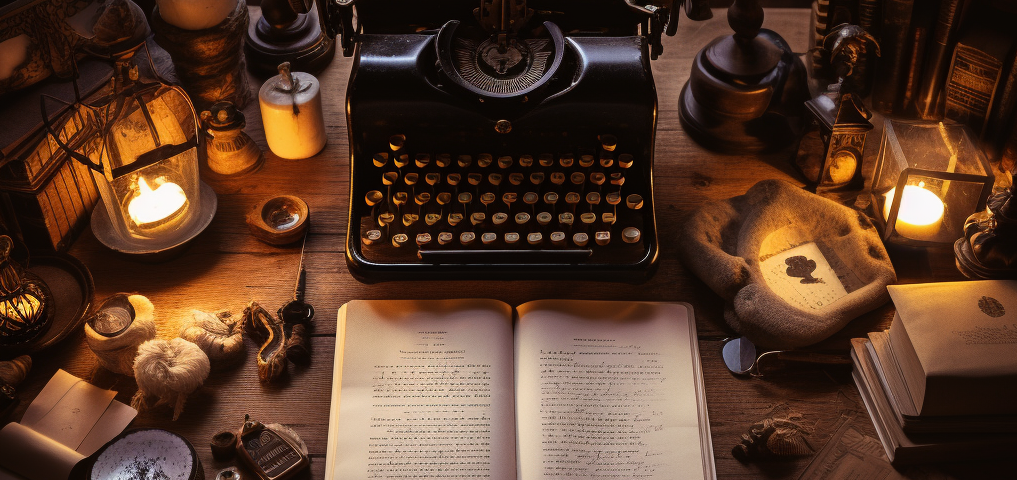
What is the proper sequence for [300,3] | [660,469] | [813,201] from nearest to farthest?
1. [660,469]
2. [300,3]
3. [813,201]

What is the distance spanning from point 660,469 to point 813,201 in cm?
68

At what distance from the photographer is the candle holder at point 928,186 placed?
1.66 meters

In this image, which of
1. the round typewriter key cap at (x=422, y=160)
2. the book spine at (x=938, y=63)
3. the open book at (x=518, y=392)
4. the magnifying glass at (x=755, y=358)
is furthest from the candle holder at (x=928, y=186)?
the round typewriter key cap at (x=422, y=160)

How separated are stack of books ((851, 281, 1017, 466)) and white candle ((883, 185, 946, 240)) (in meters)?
0.22

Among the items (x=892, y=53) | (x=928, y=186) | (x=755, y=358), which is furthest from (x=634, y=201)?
(x=892, y=53)

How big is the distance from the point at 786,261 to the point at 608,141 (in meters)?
0.44

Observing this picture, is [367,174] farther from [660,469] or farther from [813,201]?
[813,201]

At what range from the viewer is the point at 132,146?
1728 millimetres

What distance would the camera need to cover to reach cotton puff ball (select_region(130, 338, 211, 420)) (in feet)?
4.77

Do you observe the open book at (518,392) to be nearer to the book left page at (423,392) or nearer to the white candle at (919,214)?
the book left page at (423,392)

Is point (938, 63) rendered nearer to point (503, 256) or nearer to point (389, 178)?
point (503, 256)

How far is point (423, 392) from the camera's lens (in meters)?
1.53

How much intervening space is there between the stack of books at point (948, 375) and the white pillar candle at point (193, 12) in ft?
4.80

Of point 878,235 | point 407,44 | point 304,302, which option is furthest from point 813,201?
point 304,302
